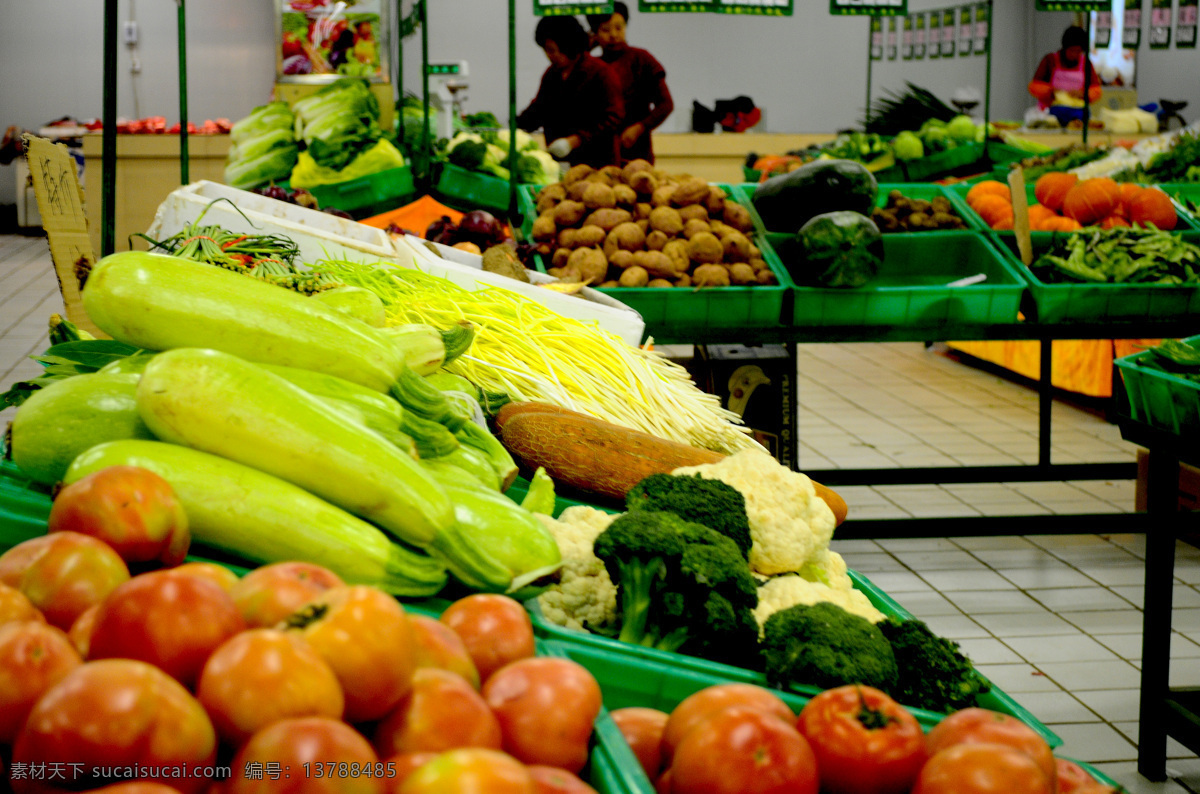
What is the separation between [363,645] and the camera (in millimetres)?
722

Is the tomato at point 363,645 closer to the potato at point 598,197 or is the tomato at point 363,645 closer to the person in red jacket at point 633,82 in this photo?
the potato at point 598,197

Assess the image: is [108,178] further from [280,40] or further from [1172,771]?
[280,40]

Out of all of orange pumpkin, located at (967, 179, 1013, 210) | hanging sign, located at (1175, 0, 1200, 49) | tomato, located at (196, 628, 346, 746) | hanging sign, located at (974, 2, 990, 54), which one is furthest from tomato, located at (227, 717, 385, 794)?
hanging sign, located at (1175, 0, 1200, 49)

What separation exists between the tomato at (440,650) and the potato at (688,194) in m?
2.89

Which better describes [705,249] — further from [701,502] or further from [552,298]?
[701,502]

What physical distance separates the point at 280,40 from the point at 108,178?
6137mm

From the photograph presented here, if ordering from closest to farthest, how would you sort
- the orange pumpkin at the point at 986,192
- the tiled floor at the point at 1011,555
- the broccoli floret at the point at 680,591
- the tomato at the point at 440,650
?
the tomato at the point at 440,650
the broccoli floret at the point at 680,591
the tiled floor at the point at 1011,555
the orange pumpkin at the point at 986,192

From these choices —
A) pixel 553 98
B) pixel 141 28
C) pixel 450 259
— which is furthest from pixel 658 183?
pixel 141 28

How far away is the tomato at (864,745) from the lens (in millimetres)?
842

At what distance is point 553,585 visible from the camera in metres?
1.30

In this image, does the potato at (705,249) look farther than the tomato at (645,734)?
Yes

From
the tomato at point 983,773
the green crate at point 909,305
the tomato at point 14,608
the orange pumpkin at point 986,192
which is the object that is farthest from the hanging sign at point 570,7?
the tomato at point 983,773

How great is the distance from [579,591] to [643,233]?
2.21 m

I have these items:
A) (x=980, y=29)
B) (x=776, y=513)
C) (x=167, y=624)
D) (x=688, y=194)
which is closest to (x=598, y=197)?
(x=688, y=194)
